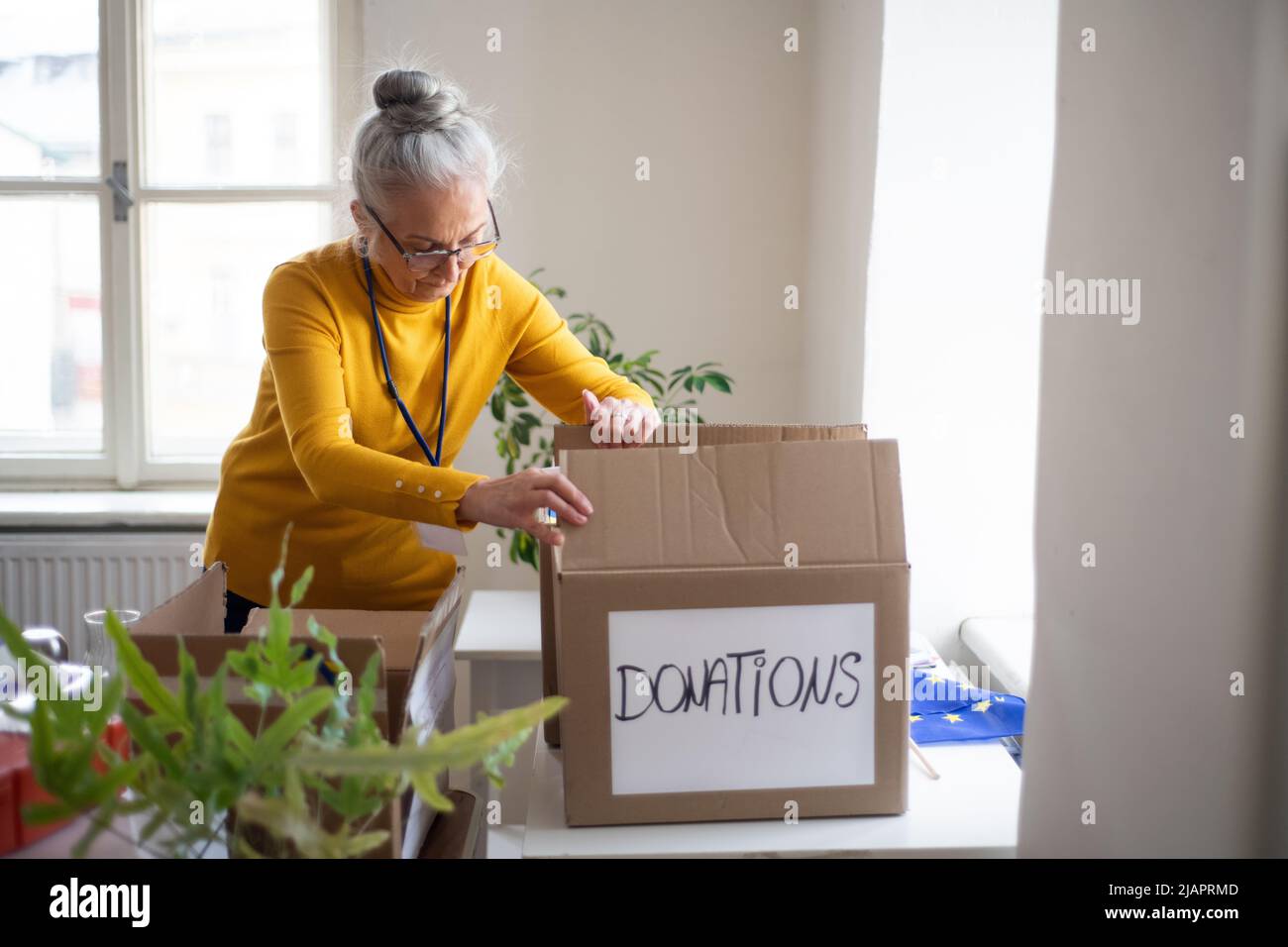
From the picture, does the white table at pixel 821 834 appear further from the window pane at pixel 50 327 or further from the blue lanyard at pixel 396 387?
the window pane at pixel 50 327

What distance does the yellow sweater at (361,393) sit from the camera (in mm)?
1196

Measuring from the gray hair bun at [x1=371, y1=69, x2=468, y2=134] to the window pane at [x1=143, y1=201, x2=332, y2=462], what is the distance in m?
1.67

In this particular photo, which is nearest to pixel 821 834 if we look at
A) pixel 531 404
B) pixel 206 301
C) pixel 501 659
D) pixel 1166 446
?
pixel 1166 446

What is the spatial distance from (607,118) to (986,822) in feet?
6.64

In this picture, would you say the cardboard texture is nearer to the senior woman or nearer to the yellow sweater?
the senior woman

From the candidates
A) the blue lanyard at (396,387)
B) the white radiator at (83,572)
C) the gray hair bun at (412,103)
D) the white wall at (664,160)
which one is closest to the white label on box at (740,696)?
the blue lanyard at (396,387)

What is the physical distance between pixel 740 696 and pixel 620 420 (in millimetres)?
356

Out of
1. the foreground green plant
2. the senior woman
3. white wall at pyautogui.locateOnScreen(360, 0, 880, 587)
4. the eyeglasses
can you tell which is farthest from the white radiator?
the foreground green plant

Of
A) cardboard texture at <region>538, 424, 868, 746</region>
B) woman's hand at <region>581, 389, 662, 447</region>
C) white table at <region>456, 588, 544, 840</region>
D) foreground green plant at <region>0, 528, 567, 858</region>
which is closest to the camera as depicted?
foreground green plant at <region>0, 528, 567, 858</region>

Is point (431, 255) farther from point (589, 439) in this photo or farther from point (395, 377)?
point (589, 439)

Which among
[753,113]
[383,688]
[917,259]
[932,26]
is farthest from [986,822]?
[753,113]

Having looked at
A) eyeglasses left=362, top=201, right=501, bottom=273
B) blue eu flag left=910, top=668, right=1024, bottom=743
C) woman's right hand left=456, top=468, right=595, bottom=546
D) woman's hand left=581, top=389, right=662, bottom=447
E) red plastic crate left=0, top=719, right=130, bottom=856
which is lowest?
blue eu flag left=910, top=668, right=1024, bottom=743

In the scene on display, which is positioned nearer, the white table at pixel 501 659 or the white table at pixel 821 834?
the white table at pixel 821 834

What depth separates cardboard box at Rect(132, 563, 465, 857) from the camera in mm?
720
